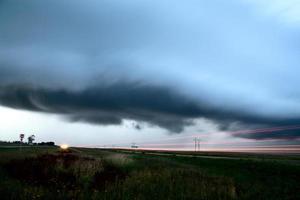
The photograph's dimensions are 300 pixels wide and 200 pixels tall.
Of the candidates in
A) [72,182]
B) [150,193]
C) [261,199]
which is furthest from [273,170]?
[72,182]

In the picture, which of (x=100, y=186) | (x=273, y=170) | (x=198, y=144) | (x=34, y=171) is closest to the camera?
(x=100, y=186)

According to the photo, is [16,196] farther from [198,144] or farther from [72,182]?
[198,144]

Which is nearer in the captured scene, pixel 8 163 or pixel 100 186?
pixel 100 186

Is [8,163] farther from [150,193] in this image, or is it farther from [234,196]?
[234,196]

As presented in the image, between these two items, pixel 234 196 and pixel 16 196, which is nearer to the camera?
pixel 16 196

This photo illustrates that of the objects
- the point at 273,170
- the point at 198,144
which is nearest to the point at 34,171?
the point at 273,170

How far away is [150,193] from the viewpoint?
451 inches

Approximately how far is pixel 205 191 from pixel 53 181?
837 cm

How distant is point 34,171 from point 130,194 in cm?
835

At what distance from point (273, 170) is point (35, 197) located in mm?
27339

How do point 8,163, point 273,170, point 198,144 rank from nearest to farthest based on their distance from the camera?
point 8,163
point 273,170
point 198,144

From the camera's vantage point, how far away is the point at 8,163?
1862 centimetres

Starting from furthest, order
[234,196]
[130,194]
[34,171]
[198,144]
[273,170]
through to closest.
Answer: [198,144] < [273,170] < [34,171] < [234,196] < [130,194]

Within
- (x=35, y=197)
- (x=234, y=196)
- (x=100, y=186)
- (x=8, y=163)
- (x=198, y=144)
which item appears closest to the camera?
(x=35, y=197)
